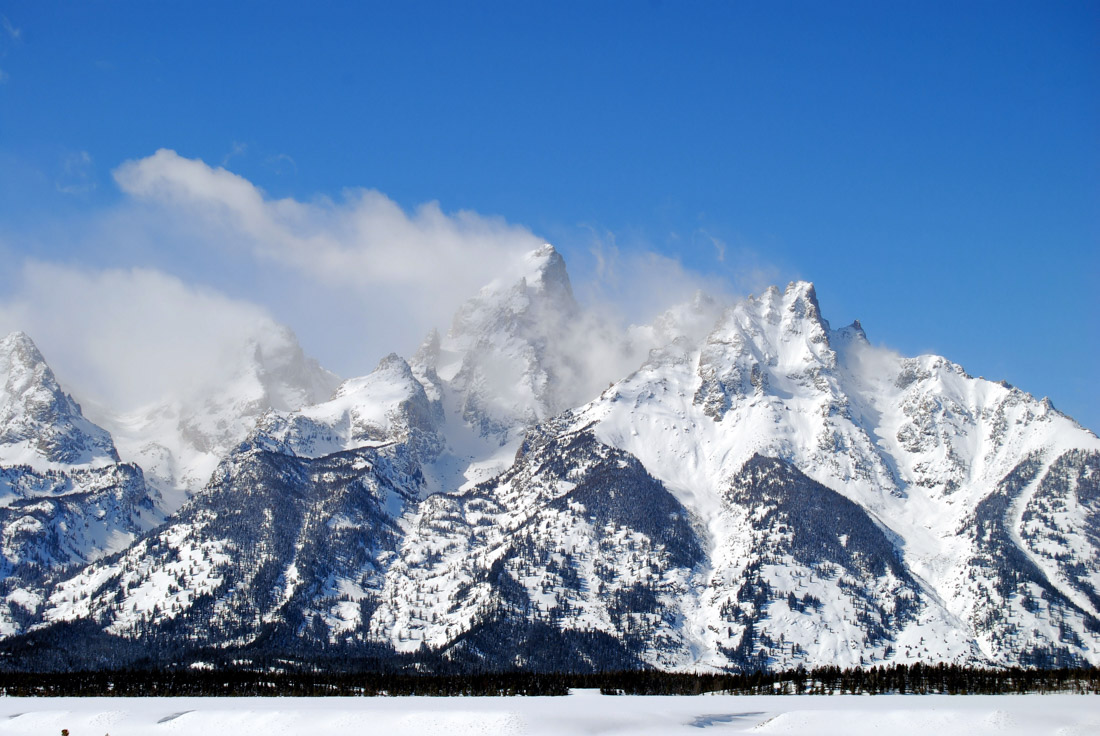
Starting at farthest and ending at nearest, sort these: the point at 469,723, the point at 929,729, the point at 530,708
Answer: the point at 530,708 → the point at 469,723 → the point at 929,729

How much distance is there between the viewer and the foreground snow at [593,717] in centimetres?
14912

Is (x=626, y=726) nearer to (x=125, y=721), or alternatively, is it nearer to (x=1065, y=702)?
(x=1065, y=702)

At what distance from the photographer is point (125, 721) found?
6855 inches

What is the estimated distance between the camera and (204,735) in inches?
6393

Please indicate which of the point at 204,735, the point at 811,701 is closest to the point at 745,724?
the point at 811,701

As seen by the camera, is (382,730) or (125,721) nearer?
(382,730)

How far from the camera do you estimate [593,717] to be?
15975 cm

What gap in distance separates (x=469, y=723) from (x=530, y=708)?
18.6 metres

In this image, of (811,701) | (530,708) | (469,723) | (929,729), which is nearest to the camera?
(929,729)

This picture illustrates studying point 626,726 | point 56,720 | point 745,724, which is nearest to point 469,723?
point 626,726

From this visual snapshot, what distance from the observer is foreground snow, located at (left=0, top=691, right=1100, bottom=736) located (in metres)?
149

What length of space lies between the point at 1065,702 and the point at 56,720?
16368cm

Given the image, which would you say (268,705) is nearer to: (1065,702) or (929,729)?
(929,729)

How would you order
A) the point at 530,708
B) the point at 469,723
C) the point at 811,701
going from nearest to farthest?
the point at 469,723 → the point at 530,708 → the point at 811,701
